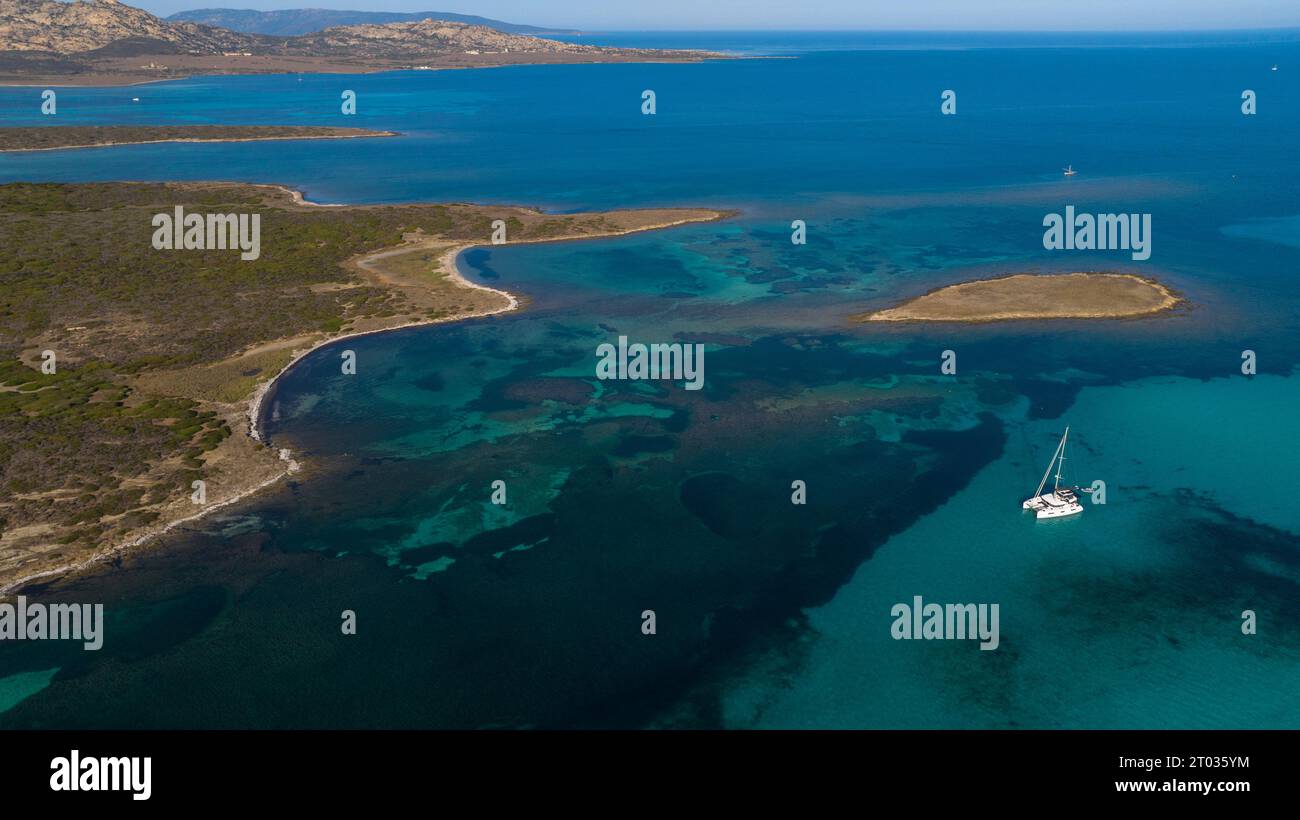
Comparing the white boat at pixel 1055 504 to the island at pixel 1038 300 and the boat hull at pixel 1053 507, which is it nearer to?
the boat hull at pixel 1053 507

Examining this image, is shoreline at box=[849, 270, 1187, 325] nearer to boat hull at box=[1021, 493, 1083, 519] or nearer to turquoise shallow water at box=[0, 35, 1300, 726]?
turquoise shallow water at box=[0, 35, 1300, 726]

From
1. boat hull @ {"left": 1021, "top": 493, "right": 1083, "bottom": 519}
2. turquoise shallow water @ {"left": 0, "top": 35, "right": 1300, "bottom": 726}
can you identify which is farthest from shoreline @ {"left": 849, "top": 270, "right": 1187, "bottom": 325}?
boat hull @ {"left": 1021, "top": 493, "right": 1083, "bottom": 519}

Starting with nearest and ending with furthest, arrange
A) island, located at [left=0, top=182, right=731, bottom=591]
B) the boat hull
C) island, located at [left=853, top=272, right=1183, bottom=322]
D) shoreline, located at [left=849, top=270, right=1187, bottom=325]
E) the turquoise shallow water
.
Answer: the turquoise shallow water, the boat hull, island, located at [left=0, top=182, right=731, bottom=591], shoreline, located at [left=849, top=270, right=1187, bottom=325], island, located at [left=853, top=272, right=1183, bottom=322]

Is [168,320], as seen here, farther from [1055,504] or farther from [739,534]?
[1055,504]

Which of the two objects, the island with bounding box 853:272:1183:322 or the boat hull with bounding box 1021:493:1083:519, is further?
the island with bounding box 853:272:1183:322

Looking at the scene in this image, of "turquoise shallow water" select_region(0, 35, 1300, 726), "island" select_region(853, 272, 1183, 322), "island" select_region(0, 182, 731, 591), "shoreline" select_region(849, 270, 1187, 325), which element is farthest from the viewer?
"island" select_region(853, 272, 1183, 322)

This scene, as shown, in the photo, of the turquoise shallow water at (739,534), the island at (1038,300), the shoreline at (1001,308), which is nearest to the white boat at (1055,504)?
the turquoise shallow water at (739,534)

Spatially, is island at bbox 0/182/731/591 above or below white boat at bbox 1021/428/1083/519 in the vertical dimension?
above
